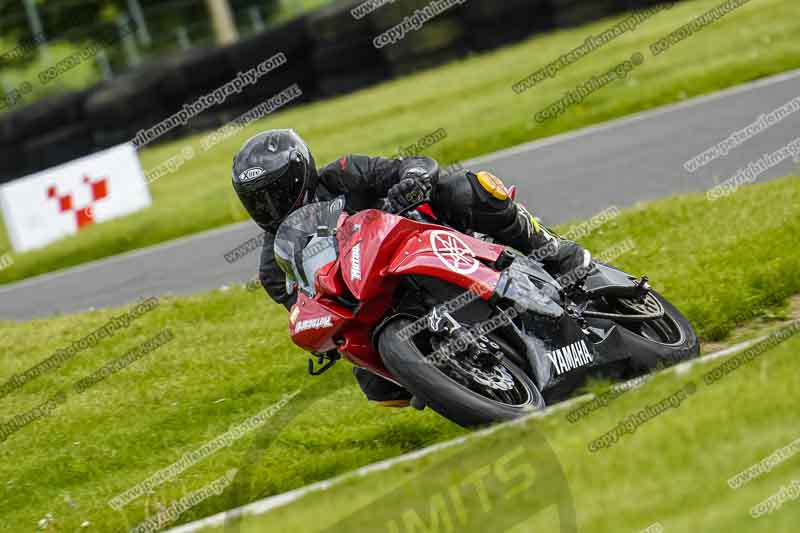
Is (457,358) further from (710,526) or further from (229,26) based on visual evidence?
(229,26)

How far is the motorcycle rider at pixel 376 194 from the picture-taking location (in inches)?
209

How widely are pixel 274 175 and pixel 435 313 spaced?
1018 millimetres

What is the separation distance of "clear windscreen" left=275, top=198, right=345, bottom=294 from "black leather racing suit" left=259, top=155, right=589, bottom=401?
33 centimetres

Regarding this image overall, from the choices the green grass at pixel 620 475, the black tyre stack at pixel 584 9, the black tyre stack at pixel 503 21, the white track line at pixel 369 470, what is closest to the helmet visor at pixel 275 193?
the white track line at pixel 369 470

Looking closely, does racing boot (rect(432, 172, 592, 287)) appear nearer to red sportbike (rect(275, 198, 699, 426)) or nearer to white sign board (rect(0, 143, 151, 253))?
red sportbike (rect(275, 198, 699, 426))

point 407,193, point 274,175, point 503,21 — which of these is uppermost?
point 274,175

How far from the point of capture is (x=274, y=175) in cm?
528

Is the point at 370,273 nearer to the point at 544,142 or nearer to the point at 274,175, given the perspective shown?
the point at 274,175

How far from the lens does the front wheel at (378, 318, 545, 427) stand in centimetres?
482

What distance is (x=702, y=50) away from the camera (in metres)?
16.9

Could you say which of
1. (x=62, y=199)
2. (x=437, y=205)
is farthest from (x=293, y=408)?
(x=62, y=199)

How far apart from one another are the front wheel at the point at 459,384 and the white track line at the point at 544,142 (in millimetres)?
8970

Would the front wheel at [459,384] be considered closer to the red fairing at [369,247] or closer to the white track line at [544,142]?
the red fairing at [369,247]

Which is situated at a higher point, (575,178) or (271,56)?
(575,178)
